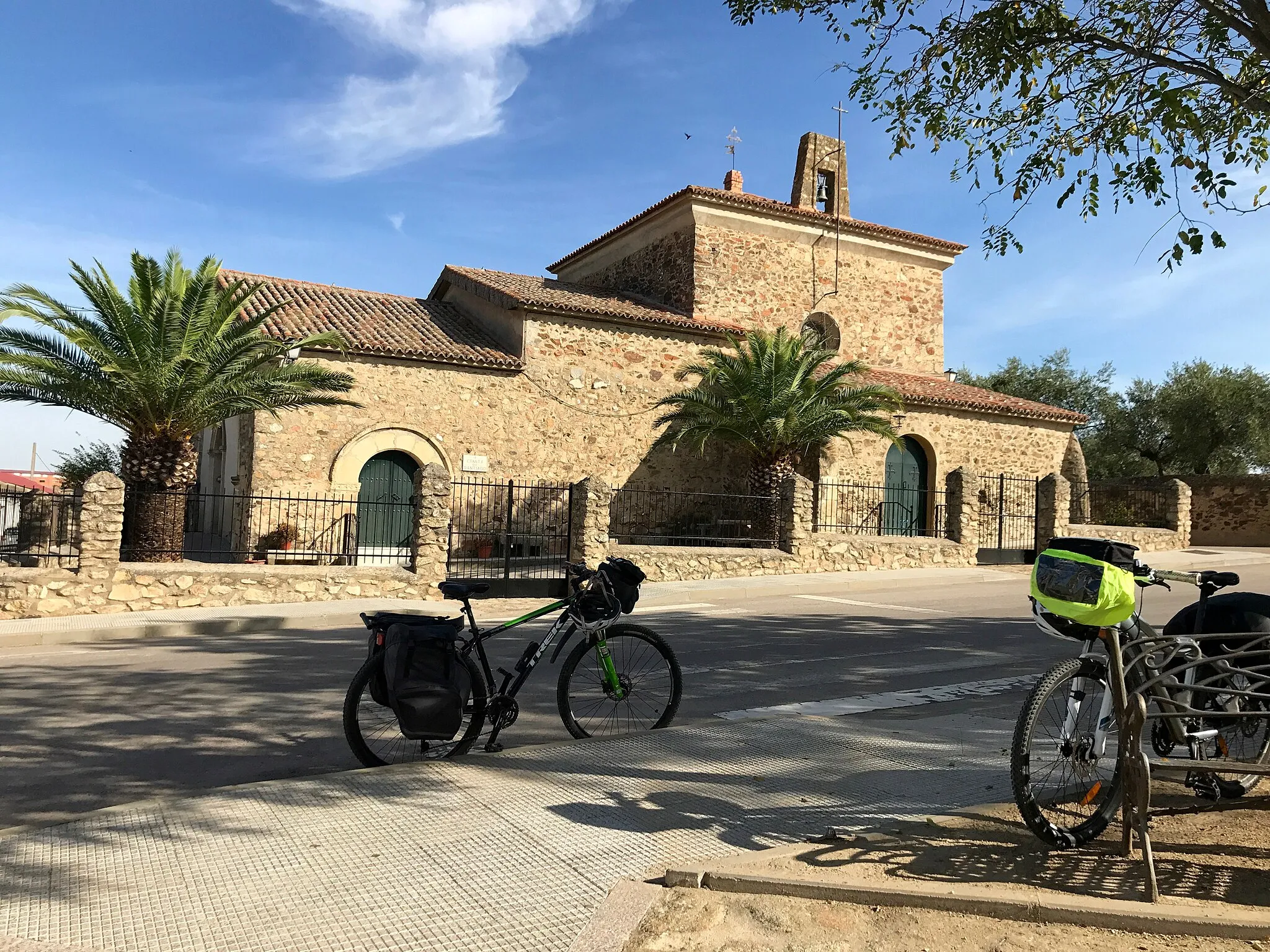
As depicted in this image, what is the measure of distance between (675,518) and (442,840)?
17.8m

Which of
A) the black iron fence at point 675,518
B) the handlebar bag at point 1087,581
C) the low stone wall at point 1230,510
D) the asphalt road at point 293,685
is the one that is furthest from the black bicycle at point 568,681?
the low stone wall at point 1230,510

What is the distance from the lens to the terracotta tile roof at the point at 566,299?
20375 mm

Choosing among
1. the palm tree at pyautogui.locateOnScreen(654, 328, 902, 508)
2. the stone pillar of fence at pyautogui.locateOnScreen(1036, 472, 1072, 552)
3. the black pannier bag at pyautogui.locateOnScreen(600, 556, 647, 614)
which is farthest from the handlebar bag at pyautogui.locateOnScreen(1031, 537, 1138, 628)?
the stone pillar of fence at pyautogui.locateOnScreen(1036, 472, 1072, 552)

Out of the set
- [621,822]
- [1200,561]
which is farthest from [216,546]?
[1200,561]

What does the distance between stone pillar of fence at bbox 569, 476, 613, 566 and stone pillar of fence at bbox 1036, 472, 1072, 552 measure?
10481 millimetres

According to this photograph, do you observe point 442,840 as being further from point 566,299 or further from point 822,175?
point 822,175

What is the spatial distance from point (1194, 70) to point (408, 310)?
1737cm

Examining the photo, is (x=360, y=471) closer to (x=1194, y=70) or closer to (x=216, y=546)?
(x=216, y=546)

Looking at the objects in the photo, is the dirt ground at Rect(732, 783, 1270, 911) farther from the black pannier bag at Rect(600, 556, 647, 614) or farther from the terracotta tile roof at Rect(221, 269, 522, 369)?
the terracotta tile roof at Rect(221, 269, 522, 369)

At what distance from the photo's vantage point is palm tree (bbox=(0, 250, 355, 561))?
13094 millimetres

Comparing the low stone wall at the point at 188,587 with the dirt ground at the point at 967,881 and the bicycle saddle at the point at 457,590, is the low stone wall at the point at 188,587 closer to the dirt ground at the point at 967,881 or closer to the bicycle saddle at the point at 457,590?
the bicycle saddle at the point at 457,590

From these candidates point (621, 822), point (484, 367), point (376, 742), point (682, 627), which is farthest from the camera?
point (484, 367)

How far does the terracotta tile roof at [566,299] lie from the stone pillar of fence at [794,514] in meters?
5.50

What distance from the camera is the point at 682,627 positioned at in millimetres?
11164
